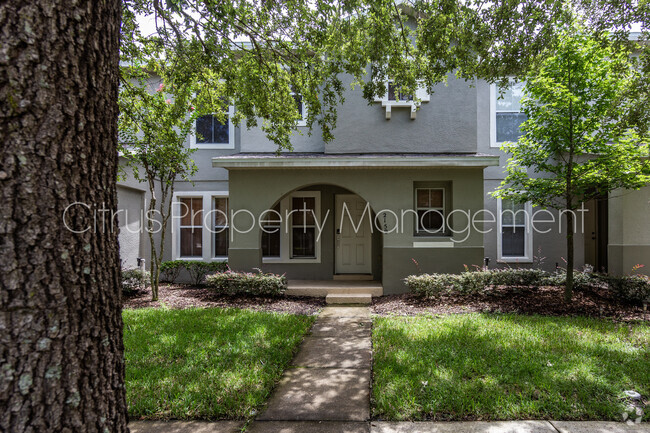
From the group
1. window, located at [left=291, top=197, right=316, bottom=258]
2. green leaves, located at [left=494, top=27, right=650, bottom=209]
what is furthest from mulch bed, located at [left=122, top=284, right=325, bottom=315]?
green leaves, located at [left=494, top=27, right=650, bottom=209]

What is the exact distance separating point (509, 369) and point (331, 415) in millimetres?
2103

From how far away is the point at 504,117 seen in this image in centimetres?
1107

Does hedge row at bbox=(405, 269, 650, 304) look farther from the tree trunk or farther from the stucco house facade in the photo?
the tree trunk

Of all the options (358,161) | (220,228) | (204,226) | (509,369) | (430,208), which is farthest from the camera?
(220,228)

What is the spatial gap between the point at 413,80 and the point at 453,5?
5.02 feet

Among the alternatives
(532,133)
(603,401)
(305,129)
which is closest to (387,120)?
(305,129)

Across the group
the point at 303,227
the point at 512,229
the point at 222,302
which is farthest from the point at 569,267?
the point at 222,302

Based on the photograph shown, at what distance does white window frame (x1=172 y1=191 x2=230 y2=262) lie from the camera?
11289 mm

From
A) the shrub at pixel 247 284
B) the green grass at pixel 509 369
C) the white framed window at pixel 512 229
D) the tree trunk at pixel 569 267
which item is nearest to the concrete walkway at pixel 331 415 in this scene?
the green grass at pixel 509 369

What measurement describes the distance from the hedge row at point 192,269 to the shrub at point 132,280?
1.44 meters

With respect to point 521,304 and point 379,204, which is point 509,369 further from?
point 379,204

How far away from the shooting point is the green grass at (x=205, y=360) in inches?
→ 133

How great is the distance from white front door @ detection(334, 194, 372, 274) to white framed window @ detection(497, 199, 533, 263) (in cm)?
398

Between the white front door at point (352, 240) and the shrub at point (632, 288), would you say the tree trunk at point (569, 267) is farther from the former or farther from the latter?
the white front door at point (352, 240)
